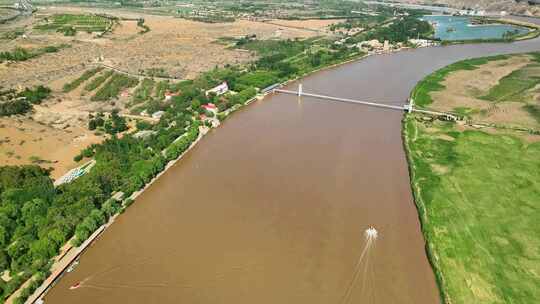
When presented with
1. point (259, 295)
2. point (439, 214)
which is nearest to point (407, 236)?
point (439, 214)

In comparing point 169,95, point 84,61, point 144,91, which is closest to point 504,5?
point 169,95

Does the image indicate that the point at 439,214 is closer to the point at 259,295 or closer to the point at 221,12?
the point at 259,295

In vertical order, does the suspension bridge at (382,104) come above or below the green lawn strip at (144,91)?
below

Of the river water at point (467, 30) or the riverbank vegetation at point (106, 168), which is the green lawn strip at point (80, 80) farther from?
the river water at point (467, 30)

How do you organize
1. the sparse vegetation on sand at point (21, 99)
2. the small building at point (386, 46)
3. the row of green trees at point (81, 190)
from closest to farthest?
the row of green trees at point (81, 190) → the sparse vegetation on sand at point (21, 99) → the small building at point (386, 46)

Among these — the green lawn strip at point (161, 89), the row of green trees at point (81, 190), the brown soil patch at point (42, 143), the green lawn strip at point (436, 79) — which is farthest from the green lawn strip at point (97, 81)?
the green lawn strip at point (436, 79)

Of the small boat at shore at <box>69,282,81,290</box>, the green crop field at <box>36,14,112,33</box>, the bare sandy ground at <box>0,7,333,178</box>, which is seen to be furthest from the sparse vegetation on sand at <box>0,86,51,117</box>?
the green crop field at <box>36,14,112,33</box>

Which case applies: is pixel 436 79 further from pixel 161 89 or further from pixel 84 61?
pixel 84 61
